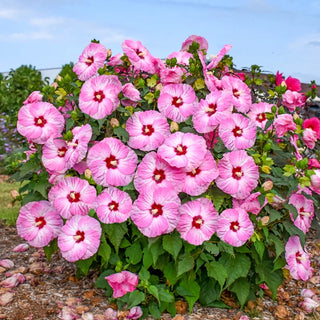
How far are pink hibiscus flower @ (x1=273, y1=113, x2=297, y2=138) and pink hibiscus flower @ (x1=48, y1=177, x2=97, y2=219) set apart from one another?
3.85 feet

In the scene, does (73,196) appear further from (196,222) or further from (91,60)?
(91,60)

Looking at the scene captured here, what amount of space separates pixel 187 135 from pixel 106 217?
643mm

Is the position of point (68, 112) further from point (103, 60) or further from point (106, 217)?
point (106, 217)

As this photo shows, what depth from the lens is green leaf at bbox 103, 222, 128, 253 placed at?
2.82 metres

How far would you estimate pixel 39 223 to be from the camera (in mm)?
3111

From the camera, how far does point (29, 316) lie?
10.1ft

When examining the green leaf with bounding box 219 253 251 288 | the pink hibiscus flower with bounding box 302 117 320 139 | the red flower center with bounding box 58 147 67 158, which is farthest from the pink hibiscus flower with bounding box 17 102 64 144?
the pink hibiscus flower with bounding box 302 117 320 139

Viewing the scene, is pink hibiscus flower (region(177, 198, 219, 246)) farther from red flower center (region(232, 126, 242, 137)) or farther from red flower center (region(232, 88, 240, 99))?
red flower center (region(232, 88, 240, 99))

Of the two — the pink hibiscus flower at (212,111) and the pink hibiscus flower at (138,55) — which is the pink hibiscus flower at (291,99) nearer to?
the pink hibiscus flower at (212,111)

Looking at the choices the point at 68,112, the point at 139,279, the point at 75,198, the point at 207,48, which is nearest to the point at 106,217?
the point at 75,198

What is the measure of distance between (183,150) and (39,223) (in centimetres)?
107

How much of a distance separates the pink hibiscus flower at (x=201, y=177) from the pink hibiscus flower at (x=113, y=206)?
1.10ft

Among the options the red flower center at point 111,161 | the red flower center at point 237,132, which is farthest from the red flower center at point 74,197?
the red flower center at point 237,132

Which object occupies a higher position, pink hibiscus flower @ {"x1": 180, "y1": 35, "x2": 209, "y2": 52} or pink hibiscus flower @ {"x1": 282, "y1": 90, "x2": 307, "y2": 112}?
pink hibiscus flower @ {"x1": 180, "y1": 35, "x2": 209, "y2": 52}
